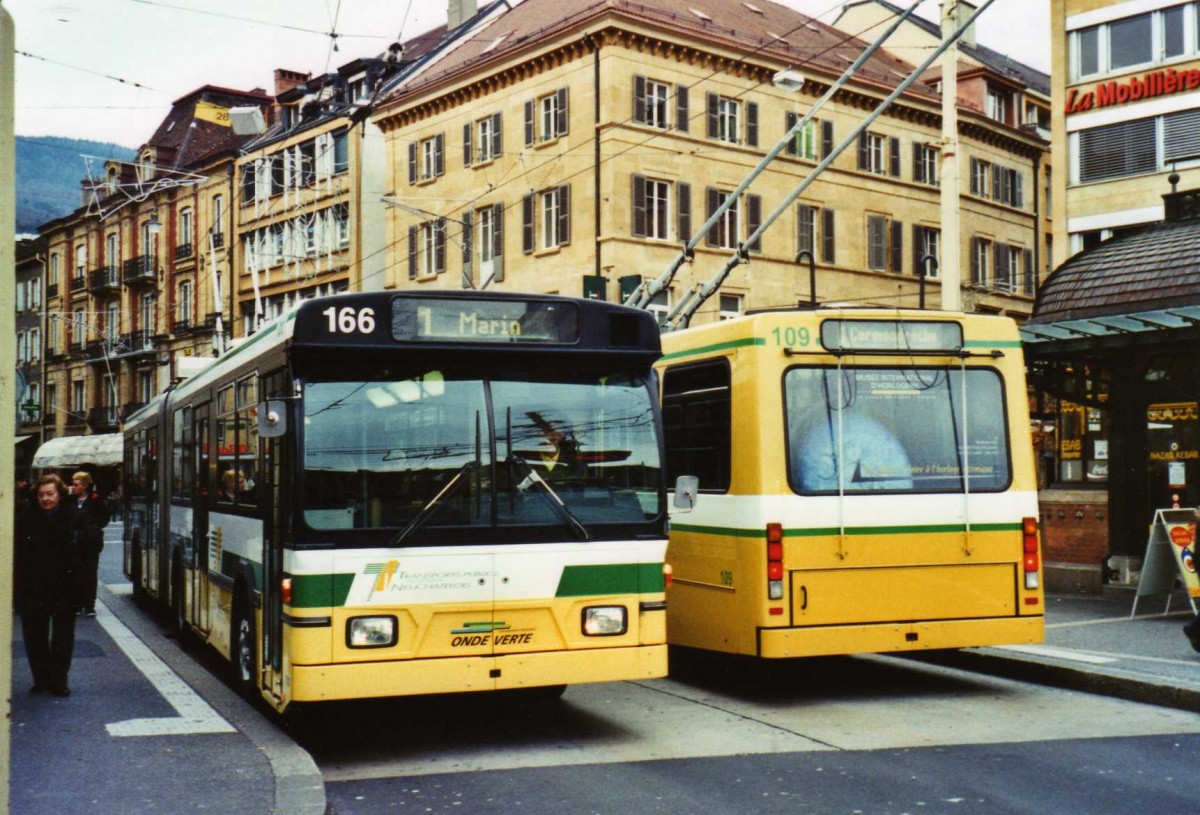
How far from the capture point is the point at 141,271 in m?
68.7

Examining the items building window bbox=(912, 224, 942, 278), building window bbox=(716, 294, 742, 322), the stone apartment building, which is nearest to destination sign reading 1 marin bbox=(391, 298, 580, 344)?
the stone apartment building

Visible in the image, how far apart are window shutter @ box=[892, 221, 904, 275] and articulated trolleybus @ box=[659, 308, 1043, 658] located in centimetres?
3970

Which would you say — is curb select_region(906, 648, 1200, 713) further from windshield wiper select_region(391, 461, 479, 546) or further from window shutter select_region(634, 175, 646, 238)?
window shutter select_region(634, 175, 646, 238)

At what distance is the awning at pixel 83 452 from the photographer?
55.7 meters

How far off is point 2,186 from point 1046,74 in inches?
2617

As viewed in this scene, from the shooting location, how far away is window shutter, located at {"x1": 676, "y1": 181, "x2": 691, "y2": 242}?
43.1 meters

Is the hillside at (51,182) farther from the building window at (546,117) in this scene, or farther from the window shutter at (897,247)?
the window shutter at (897,247)

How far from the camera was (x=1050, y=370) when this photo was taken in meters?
17.8

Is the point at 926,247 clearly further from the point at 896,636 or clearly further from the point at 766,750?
the point at 766,750

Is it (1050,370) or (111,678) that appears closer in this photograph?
(111,678)

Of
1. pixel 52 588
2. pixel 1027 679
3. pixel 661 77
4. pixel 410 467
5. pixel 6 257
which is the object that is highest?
pixel 661 77

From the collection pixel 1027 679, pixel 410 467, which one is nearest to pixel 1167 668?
pixel 1027 679

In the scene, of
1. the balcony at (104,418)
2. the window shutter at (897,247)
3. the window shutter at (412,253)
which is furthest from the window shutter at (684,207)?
the balcony at (104,418)

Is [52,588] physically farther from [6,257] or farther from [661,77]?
[661,77]
